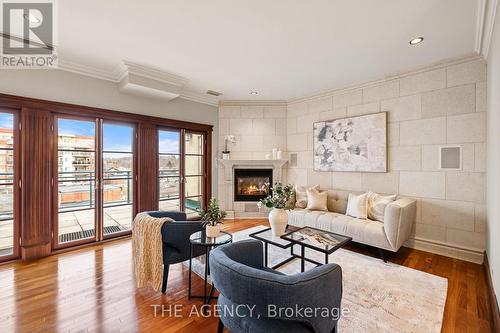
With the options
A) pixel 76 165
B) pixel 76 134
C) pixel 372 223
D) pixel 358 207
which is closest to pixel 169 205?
pixel 76 165

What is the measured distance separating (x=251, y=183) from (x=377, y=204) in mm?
2788

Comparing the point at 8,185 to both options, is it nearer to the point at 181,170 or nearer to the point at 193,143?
the point at 181,170

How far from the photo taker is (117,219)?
3.98m

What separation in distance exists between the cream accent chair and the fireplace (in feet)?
4.49

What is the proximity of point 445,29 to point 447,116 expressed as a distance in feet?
4.19

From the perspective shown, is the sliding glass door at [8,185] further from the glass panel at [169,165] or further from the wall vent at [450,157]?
the wall vent at [450,157]

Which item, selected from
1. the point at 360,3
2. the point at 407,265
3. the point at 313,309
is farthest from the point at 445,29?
the point at 313,309

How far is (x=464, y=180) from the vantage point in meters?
3.07

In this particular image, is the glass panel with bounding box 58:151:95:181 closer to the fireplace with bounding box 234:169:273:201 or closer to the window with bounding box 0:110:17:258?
the window with bounding box 0:110:17:258

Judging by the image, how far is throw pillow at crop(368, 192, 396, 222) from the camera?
10.9 ft

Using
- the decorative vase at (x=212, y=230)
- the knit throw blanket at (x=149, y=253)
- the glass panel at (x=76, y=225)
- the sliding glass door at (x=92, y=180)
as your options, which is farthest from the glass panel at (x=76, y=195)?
the decorative vase at (x=212, y=230)

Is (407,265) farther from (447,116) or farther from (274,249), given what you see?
(447,116)

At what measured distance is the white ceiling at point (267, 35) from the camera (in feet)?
7.08

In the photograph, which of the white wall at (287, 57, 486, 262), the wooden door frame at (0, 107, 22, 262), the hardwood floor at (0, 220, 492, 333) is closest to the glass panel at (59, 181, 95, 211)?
the wooden door frame at (0, 107, 22, 262)
